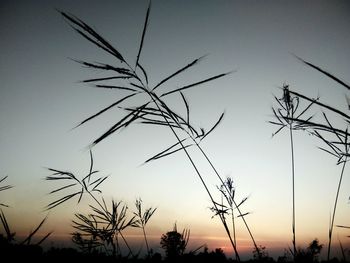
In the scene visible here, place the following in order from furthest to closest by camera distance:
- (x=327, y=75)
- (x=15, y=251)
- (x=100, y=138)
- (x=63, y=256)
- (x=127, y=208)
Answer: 1. (x=63, y=256)
2. (x=127, y=208)
3. (x=15, y=251)
4. (x=100, y=138)
5. (x=327, y=75)

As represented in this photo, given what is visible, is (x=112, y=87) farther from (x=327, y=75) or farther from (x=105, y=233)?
(x=105, y=233)

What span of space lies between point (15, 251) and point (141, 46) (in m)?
2.20

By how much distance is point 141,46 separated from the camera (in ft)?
5.16

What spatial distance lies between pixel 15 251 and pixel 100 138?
5.92ft

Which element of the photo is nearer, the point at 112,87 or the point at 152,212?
the point at 112,87

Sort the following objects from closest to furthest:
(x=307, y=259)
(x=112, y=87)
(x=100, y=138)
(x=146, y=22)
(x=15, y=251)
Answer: (x=100, y=138) < (x=146, y=22) < (x=112, y=87) < (x=15, y=251) < (x=307, y=259)

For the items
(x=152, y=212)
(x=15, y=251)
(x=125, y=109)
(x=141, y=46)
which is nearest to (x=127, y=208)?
(x=152, y=212)

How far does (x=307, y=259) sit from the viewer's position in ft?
16.4

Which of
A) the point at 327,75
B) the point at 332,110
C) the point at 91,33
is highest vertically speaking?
the point at 91,33

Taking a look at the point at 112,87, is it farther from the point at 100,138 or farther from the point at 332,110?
the point at 332,110

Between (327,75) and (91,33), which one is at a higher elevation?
(91,33)

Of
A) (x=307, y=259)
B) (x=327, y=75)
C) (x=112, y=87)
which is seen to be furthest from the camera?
(x=307, y=259)

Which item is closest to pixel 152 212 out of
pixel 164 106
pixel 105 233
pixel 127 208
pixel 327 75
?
pixel 127 208

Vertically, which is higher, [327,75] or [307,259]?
[327,75]
